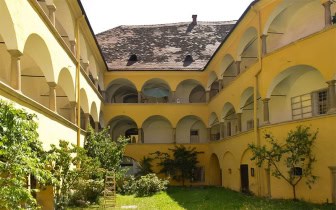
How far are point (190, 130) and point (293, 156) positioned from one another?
1795cm

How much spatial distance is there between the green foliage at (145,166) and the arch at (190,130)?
12.0 feet

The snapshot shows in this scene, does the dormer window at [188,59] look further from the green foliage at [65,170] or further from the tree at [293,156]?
the green foliage at [65,170]

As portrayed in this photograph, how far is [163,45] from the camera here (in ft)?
114

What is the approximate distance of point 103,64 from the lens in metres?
28.5

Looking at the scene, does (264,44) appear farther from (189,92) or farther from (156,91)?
(156,91)

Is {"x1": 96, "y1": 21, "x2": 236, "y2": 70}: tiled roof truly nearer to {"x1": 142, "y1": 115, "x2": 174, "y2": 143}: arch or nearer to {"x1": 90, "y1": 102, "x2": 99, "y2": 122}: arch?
{"x1": 142, "y1": 115, "x2": 174, "y2": 143}: arch

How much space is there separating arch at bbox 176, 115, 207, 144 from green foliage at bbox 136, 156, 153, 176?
3.67 metres

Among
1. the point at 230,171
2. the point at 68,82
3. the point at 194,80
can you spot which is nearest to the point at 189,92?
the point at 194,80

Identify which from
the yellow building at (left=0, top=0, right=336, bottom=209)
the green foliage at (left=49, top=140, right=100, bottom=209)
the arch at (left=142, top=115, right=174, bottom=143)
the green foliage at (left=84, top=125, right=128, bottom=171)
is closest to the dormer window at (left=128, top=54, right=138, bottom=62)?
the yellow building at (left=0, top=0, right=336, bottom=209)

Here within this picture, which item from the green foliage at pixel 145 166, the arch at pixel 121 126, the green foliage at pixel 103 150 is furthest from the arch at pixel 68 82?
the arch at pixel 121 126

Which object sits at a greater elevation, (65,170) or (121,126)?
(121,126)

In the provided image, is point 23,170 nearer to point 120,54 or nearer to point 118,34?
point 120,54

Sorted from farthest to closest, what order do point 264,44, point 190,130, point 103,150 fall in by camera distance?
point 190,130 < point 103,150 < point 264,44

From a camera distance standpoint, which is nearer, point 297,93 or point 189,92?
point 297,93
